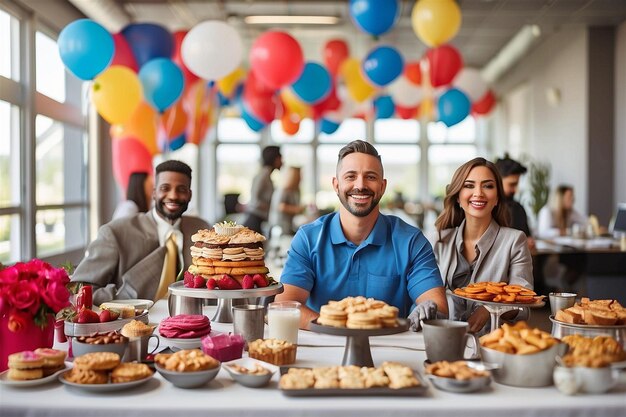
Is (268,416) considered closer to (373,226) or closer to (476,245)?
(373,226)

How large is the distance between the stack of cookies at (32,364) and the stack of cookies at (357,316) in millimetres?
661

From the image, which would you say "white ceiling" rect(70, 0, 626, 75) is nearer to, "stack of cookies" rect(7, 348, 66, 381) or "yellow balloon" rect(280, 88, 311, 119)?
"yellow balloon" rect(280, 88, 311, 119)

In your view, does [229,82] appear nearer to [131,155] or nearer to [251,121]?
[251,121]

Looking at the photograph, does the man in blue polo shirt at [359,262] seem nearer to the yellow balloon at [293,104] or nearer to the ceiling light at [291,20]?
the ceiling light at [291,20]

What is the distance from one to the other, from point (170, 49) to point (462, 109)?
362 centimetres

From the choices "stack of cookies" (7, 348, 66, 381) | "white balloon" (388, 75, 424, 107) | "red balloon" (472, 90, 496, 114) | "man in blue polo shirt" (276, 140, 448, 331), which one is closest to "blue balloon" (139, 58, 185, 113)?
"man in blue polo shirt" (276, 140, 448, 331)

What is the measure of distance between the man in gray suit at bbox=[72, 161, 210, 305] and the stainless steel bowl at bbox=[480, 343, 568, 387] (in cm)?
163

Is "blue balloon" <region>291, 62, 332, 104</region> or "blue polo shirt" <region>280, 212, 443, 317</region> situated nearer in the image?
"blue polo shirt" <region>280, 212, 443, 317</region>

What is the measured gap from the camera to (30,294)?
5.61ft

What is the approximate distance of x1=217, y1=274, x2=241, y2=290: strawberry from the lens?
2.09 meters

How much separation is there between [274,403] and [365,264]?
41.2 inches

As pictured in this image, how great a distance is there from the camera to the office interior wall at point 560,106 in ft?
28.0

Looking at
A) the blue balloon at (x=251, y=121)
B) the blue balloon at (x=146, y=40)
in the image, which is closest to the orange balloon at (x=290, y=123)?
the blue balloon at (x=251, y=121)

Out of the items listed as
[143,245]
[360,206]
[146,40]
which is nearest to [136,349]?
[360,206]
